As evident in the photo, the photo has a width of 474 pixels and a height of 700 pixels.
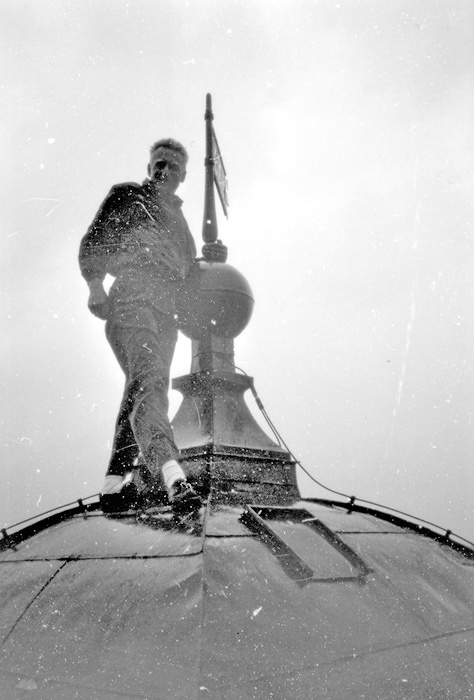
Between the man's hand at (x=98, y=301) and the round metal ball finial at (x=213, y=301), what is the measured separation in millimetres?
948

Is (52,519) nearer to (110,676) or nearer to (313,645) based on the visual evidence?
(110,676)

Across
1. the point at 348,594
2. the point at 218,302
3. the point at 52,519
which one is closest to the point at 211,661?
the point at 348,594

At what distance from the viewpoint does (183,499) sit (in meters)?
3.24

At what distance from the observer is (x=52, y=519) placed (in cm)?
396

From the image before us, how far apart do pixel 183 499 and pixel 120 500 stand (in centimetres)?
76

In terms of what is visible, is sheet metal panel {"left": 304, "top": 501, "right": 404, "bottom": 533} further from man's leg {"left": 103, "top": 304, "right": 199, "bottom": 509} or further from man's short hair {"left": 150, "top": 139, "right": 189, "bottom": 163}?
man's short hair {"left": 150, "top": 139, "right": 189, "bottom": 163}

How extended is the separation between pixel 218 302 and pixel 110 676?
344 cm

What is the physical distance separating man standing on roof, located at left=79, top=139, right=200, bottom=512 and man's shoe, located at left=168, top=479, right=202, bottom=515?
7cm

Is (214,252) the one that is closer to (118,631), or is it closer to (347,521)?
(347,521)

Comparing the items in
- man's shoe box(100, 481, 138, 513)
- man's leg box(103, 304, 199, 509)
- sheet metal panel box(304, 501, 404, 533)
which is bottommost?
sheet metal panel box(304, 501, 404, 533)

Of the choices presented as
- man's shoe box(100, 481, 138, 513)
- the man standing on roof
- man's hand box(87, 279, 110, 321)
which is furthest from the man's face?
man's shoe box(100, 481, 138, 513)

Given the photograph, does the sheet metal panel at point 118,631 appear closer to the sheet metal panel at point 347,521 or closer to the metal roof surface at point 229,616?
the metal roof surface at point 229,616

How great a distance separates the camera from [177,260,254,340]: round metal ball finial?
4.93 meters

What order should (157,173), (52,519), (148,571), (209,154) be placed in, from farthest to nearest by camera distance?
(209,154), (157,173), (52,519), (148,571)
